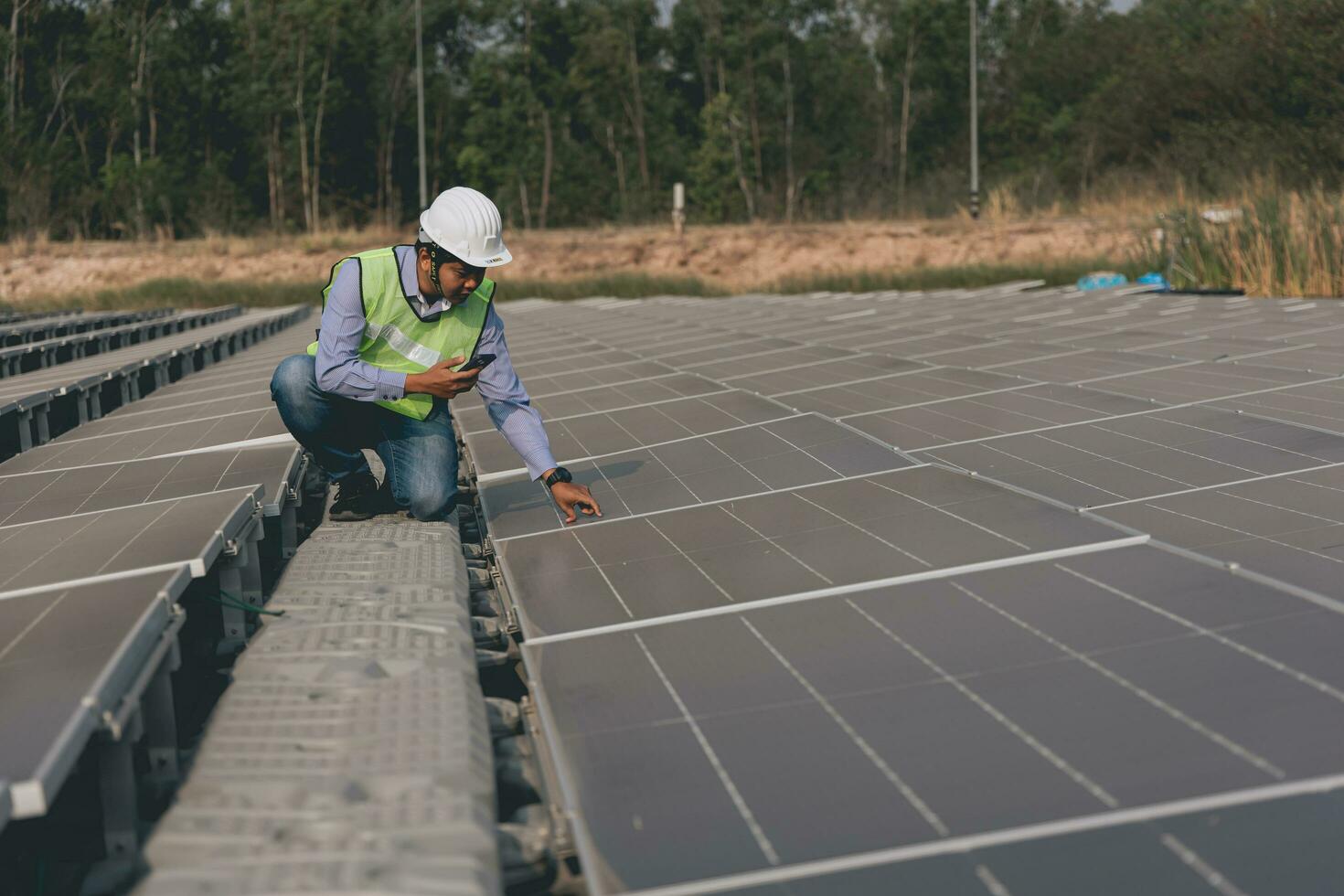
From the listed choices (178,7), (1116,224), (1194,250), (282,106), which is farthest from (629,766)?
(178,7)

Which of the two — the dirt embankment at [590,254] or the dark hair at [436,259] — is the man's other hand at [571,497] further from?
the dirt embankment at [590,254]

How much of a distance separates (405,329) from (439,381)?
0.56 m

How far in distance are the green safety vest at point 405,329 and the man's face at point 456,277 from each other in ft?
0.40

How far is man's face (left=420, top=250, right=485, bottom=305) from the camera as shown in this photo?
547 cm

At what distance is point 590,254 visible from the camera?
42406 millimetres

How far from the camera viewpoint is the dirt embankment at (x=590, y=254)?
39.3 meters

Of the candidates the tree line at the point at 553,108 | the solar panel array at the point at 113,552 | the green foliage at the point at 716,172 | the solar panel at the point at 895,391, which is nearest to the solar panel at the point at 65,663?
the solar panel array at the point at 113,552

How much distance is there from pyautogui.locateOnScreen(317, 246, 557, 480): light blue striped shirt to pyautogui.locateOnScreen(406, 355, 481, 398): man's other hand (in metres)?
0.14

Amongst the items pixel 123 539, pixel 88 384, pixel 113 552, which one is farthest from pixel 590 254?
pixel 113 552

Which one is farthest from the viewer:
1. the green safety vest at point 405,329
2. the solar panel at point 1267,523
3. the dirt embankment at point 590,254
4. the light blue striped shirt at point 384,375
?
the dirt embankment at point 590,254

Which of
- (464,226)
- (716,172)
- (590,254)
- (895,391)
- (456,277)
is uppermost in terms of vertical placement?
(716,172)

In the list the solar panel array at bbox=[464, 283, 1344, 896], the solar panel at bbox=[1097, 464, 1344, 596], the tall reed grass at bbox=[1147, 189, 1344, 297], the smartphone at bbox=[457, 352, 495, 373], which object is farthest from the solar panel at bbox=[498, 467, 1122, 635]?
the tall reed grass at bbox=[1147, 189, 1344, 297]

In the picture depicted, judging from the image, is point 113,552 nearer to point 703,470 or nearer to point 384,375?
point 384,375

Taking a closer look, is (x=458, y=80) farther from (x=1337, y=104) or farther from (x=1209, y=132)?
(x=1337, y=104)
